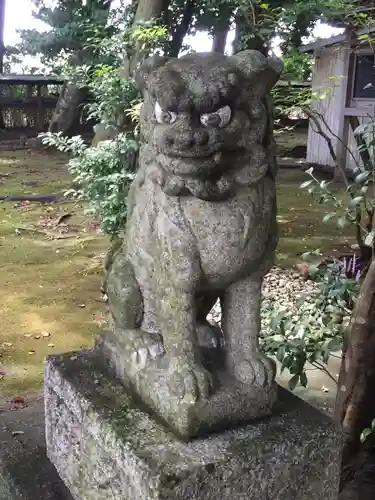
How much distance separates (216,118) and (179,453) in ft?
2.24

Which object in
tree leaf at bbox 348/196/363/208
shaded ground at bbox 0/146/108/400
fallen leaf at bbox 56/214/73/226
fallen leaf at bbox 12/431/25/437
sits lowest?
shaded ground at bbox 0/146/108/400

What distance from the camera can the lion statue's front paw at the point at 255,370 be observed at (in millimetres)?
1340

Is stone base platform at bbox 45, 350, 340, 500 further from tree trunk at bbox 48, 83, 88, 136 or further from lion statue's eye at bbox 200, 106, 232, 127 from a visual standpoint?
tree trunk at bbox 48, 83, 88, 136

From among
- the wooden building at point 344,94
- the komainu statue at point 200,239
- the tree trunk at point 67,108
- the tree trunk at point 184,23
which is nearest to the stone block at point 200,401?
the komainu statue at point 200,239

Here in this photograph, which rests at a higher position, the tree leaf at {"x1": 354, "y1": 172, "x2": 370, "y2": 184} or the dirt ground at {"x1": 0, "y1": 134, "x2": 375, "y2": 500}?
the tree leaf at {"x1": 354, "y1": 172, "x2": 370, "y2": 184}

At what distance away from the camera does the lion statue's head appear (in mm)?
1138

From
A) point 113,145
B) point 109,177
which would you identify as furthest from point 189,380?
point 113,145

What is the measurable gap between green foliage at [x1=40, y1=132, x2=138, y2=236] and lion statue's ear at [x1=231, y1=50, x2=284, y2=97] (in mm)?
2941

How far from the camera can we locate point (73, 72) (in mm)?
5430

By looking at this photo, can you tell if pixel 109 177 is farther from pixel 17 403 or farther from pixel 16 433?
pixel 16 433

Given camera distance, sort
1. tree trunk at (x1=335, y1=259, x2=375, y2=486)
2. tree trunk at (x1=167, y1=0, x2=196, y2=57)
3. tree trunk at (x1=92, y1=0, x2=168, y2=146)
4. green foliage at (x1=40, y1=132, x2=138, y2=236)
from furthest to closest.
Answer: tree trunk at (x1=167, y1=0, x2=196, y2=57)
tree trunk at (x1=92, y1=0, x2=168, y2=146)
green foliage at (x1=40, y1=132, x2=138, y2=236)
tree trunk at (x1=335, y1=259, x2=375, y2=486)

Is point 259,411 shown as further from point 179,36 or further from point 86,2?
point 86,2

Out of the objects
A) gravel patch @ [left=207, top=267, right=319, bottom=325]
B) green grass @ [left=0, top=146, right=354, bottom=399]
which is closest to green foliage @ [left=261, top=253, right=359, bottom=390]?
green grass @ [left=0, top=146, right=354, bottom=399]

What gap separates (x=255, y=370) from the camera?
4.41 feet
